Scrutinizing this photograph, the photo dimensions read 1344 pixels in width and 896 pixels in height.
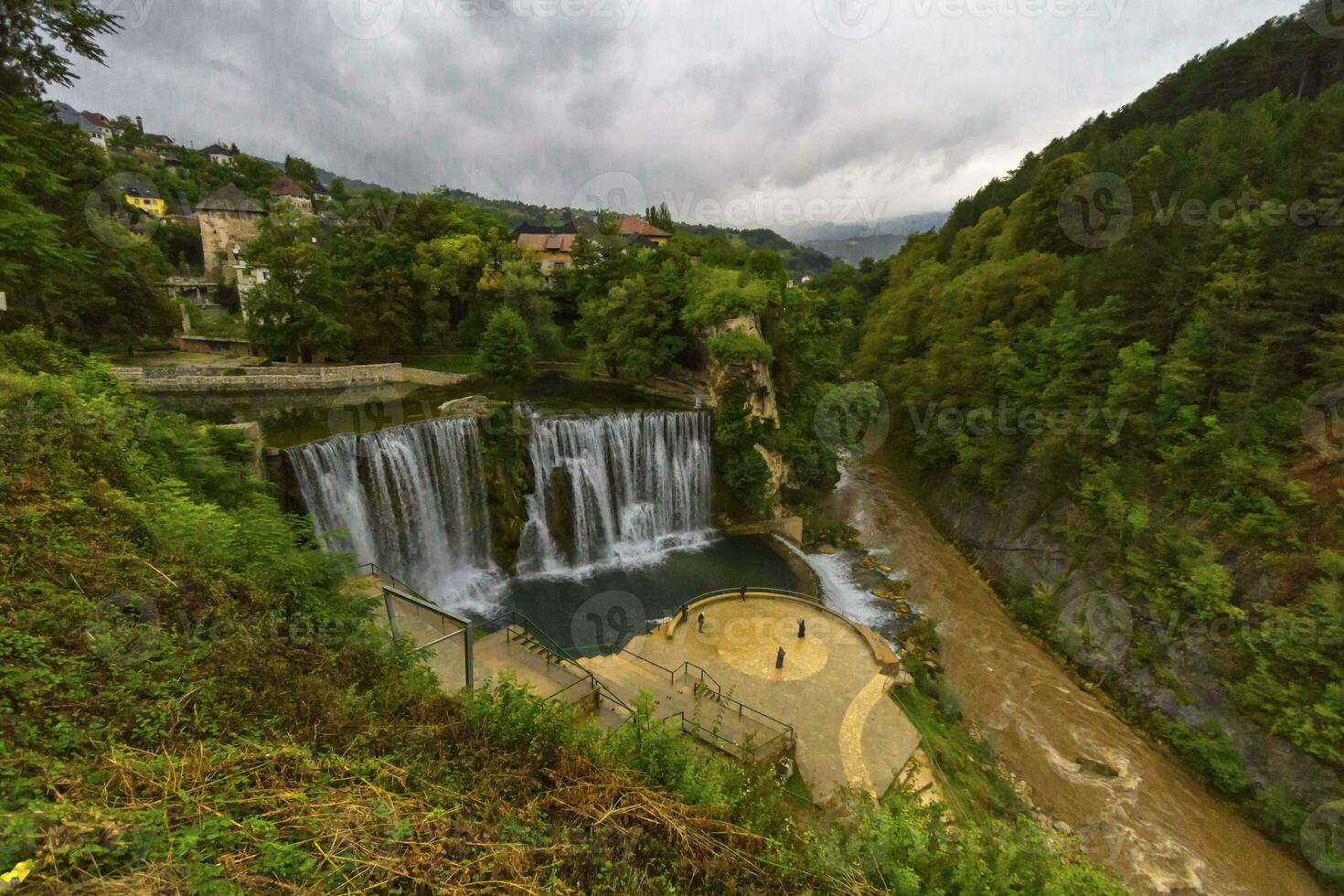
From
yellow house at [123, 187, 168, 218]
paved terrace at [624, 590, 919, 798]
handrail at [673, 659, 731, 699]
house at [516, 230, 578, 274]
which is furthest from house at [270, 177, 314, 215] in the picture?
handrail at [673, 659, 731, 699]

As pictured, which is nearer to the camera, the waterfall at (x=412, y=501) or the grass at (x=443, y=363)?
the waterfall at (x=412, y=501)

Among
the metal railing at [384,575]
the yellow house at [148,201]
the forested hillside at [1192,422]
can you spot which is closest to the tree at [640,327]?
the forested hillside at [1192,422]

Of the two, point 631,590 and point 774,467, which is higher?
point 774,467

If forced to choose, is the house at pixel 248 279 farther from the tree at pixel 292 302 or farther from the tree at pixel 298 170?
the tree at pixel 298 170

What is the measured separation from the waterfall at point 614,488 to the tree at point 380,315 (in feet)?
43.4

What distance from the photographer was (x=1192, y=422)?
16.9 m

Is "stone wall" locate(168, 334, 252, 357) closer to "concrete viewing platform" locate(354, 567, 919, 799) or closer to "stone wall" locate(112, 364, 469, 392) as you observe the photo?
"stone wall" locate(112, 364, 469, 392)

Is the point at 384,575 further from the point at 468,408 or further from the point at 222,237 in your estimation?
the point at 222,237

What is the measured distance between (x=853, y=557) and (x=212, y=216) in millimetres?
51734

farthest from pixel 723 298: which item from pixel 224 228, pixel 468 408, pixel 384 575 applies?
pixel 224 228

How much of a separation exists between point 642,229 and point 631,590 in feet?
162

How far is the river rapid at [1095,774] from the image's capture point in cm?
1175

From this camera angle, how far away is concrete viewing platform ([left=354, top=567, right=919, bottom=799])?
384 inches

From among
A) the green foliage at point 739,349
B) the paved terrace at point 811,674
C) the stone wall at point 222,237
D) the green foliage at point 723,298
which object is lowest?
the paved terrace at point 811,674
